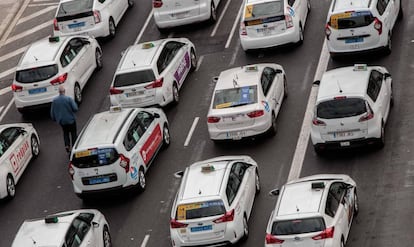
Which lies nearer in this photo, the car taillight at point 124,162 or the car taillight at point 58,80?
the car taillight at point 124,162

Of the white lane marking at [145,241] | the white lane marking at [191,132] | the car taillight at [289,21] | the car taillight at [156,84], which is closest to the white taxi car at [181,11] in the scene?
the car taillight at [289,21]

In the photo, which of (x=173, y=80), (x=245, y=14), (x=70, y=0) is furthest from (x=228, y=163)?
(x=70, y=0)

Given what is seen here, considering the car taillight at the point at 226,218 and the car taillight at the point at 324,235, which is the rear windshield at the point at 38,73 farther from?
the car taillight at the point at 324,235

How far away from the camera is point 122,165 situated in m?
32.4

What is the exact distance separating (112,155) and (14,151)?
3.68 meters

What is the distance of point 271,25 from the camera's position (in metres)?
38.8

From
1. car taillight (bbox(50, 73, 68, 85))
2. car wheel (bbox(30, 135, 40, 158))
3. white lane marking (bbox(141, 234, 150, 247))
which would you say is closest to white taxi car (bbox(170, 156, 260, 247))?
white lane marking (bbox(141, 234, 150, 247))

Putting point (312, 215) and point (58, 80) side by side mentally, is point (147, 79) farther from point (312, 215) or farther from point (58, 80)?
point (312, 215)

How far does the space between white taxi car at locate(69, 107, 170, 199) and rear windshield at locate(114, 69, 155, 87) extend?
275 cm

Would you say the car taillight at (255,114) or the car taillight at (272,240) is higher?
the car taillight at (272,240)

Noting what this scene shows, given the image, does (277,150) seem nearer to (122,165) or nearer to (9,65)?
(122,165)

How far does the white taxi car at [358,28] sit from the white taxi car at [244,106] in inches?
115

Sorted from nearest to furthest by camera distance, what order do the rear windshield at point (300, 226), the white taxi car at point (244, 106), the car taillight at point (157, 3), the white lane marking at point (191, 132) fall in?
1. the rear windshield at point (300, 226)
2. the white taxi car at point (244, 106)
3. the white lane marking at point (191, 132)
4. the car taillight at point (157, 3)

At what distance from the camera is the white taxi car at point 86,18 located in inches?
1660
